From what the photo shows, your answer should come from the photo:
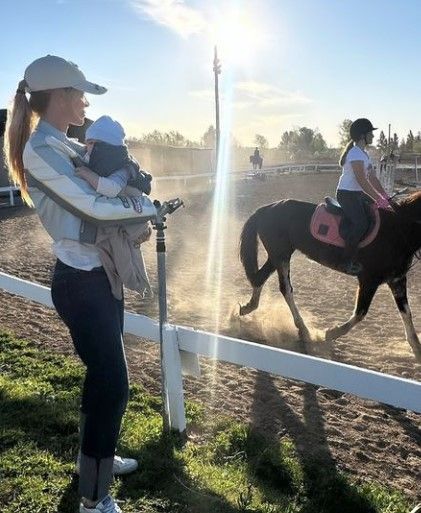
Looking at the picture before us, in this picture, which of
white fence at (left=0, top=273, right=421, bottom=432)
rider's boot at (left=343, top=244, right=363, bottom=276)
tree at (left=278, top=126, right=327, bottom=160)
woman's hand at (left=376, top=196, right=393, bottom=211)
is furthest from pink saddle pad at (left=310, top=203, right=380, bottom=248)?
tree at (left=278, top=126, right=327, bottom=160)

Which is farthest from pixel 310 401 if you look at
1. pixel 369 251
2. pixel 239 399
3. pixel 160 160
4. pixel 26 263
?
pixel 160 160

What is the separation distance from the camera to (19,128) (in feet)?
8.84

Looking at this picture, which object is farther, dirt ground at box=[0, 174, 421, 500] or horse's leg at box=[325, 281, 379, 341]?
horse's leg at box=[325, 281, 379, 341]

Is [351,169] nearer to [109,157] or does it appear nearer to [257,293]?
[257,293]

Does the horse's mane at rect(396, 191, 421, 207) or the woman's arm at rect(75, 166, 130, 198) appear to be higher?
the woman's arm at rect(75, 166, 130, 198)

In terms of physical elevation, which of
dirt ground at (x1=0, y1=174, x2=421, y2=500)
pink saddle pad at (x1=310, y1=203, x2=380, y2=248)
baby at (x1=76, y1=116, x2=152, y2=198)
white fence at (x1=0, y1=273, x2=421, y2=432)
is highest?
baby at (x1=76, y1=116, x2=152, y2=198)

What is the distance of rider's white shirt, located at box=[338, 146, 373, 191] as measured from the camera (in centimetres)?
632

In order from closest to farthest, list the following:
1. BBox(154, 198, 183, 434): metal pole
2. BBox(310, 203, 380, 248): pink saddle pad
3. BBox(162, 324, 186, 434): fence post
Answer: BBox(154, 198, 183, 434): metal pole
BBox(162, 324, 186, 434): fence post
BBox(310, 203, 380, 248): pink saddle pad

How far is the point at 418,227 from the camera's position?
604 cm

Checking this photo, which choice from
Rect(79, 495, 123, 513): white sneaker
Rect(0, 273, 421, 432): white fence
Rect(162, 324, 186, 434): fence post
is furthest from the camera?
Rect(162, 324, 186, 434): fence post

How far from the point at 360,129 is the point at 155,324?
3.60 m

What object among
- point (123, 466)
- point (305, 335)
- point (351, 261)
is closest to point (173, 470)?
point (123, 466)

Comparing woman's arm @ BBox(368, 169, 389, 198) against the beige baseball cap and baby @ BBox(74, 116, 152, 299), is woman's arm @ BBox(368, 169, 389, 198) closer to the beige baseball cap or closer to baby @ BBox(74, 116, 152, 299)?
baby @ BBox(74, 116, 152, 299)

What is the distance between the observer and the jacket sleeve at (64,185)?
253 cm
